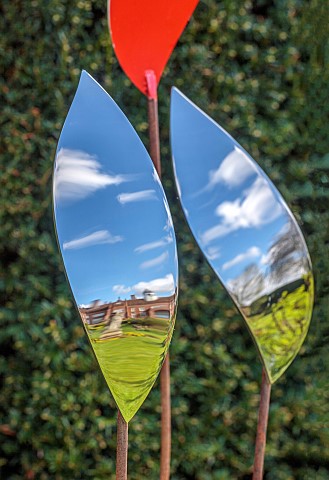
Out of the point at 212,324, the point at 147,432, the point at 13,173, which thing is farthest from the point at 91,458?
the point at 13,173

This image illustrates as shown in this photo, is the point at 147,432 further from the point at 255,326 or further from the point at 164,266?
the point at 164,266

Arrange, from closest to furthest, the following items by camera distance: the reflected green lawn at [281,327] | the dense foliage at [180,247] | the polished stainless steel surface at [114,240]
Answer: the polished stainless steel surface at [114,240] < the reflected green lawn at [281,327] < the dense foliage at [180,247]

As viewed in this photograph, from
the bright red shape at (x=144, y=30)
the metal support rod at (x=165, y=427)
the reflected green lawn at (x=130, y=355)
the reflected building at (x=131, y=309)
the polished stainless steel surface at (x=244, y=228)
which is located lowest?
the metal support rod at (x=165, y=427)

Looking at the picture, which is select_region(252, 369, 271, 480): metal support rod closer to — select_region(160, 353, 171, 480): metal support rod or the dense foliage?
select_region(160, 353, 171, 480): metal support rod

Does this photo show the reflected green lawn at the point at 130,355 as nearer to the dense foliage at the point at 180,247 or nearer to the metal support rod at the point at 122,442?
the metal support rod at the point at 122,442

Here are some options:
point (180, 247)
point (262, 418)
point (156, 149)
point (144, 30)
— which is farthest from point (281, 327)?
point (180, 247)

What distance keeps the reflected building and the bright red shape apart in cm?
26

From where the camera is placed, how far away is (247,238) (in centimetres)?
60

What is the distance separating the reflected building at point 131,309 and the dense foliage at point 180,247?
2.14 ft

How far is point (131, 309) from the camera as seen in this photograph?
1.46ft

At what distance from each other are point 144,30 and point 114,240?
0.27 meters

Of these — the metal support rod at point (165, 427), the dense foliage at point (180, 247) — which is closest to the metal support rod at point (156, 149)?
the metal support rod at point (165, 427)

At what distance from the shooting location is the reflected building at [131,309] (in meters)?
0.43

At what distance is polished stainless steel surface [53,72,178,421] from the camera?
1.40ft
